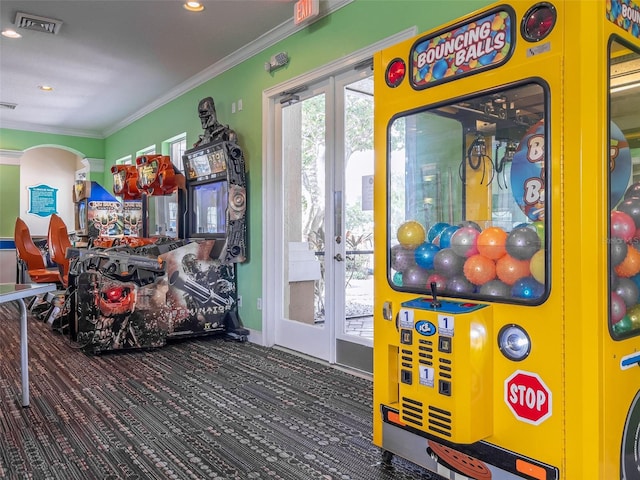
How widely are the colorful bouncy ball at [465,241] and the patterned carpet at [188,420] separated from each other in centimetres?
97

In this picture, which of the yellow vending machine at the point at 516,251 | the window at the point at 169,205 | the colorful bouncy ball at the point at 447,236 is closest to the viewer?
the yellow vending machine at the point at 516,251

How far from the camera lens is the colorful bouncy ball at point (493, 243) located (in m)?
1.81

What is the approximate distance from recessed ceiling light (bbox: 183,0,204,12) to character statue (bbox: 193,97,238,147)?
1.16 m

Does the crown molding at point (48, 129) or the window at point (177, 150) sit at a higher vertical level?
the crown molding at point (48, 129)

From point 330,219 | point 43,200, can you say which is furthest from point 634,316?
point 43,200

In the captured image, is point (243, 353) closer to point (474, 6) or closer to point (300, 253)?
point (300, 253)

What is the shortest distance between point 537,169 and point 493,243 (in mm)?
302

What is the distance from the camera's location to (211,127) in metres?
5.07

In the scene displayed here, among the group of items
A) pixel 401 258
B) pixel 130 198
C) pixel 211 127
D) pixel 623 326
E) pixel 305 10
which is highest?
pixel 305 10

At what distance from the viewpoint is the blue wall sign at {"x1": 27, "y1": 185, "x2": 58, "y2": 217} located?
33.1 ft

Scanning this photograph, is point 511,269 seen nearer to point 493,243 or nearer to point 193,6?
point 493,243

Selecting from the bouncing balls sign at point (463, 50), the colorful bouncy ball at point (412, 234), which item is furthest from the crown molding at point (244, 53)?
the colorful bouncy ball at point (412, 234)

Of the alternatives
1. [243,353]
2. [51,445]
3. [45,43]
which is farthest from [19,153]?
[51,445]

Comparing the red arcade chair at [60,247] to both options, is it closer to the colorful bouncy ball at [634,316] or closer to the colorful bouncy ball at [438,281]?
the colorful bouncy ball at [438,281]
